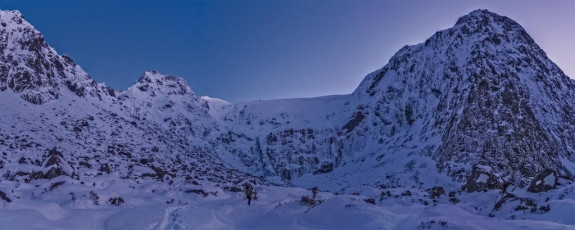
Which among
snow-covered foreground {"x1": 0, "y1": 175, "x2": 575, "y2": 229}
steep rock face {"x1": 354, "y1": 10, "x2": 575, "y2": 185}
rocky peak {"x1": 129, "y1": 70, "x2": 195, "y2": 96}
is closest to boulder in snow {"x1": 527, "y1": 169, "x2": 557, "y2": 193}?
snow-covered foreground {"x1": 0, "y1": 175, "x2": 575, "y2": 229}

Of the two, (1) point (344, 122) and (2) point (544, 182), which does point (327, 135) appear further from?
(2) point (544, 182)

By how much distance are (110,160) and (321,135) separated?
91245mm

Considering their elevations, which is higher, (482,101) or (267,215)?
(482,101)

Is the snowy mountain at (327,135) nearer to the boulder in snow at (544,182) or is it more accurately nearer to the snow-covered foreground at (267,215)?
the boulder in snow at (544,182)

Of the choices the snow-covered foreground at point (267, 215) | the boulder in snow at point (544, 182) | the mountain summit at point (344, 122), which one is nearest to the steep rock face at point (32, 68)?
the mountain summit at point (344, 122)

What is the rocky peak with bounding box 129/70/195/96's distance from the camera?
174 metres

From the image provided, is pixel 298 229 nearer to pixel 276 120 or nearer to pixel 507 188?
pixel 507 188

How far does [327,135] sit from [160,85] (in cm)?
7766

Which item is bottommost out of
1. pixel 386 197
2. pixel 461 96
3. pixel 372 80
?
pixel 386 197

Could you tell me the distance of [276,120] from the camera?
17975cm

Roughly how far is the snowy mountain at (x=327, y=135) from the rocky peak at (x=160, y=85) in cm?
101

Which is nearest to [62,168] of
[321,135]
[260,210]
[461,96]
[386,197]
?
[260,210]

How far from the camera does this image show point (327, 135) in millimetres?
160750

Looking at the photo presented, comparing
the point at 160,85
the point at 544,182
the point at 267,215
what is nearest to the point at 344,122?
the point at 160,85
